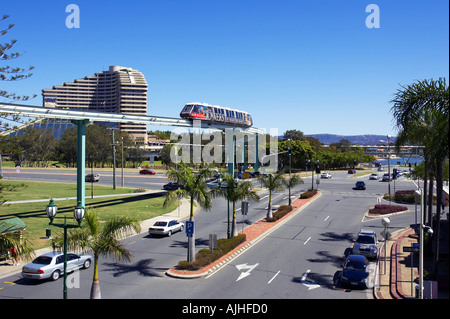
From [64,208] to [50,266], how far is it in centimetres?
2248

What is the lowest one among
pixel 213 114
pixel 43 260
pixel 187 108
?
pixel 43 260

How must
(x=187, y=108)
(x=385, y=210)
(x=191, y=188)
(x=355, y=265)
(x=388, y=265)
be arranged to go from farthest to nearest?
(x=187, y=108)
(x=385, y=210)
(x=388, y=265)
(x=191, y=188)
(x=355, y=265)

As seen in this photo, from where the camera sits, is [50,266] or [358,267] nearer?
[50,266]

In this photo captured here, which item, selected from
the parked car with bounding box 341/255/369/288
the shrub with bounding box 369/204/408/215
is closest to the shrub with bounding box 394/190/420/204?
the shrub with bounding box 369/204/408/215

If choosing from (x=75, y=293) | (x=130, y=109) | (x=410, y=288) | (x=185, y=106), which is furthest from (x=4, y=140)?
(x=130, y=109)

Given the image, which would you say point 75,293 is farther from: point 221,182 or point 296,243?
point 296,243

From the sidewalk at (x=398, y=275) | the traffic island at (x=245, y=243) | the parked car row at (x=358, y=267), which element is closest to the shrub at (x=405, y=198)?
the traffic island at (x=245, y=243)

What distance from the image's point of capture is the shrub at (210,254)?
20.5 metres

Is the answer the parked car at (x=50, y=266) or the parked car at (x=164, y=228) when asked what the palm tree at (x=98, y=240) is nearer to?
the parked car at (x=50, y=266)

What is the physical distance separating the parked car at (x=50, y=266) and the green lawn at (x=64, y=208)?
19.4 feet

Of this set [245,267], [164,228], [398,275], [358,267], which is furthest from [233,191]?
[398,275]

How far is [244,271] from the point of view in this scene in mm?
20641

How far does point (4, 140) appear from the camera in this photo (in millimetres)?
17719

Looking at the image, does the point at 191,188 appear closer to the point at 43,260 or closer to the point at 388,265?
the point at 43,260
